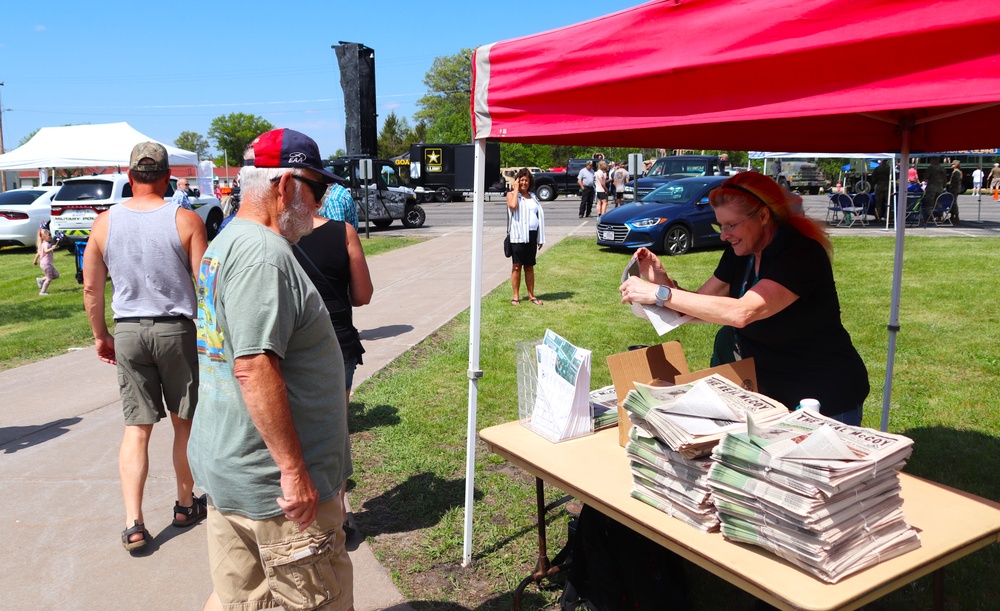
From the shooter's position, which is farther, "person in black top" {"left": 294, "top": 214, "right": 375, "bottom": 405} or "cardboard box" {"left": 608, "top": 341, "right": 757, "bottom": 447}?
"person in black top" {"left": 294, "top": 214, "right": 375, "bottom": 405}

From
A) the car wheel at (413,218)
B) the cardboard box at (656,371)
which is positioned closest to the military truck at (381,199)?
the car wheel at (413,218)

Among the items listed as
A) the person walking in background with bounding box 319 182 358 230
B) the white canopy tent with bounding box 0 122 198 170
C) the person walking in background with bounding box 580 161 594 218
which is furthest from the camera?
the person walking in background with bounding box 580 161 594 218

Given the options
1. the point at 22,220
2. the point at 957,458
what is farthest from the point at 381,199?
the point at 957,458

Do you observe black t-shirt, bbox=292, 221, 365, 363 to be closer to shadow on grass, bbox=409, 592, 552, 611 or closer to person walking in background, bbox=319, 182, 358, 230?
shadow on grass, bbox=409, 592, 552, 611

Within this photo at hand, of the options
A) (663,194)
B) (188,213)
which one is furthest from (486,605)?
(663,194)

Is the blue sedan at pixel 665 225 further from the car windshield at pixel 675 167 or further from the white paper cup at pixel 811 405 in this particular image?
the white paper cup at pixel 811 405

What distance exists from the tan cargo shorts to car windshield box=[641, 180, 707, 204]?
13.5 meters

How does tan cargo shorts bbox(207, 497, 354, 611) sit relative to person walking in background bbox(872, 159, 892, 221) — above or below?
below

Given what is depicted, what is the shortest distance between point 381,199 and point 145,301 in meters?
18.2

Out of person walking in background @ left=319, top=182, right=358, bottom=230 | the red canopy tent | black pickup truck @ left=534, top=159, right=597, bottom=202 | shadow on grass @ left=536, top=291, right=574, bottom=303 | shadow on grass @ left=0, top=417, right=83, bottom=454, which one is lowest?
shadow on grass @ left=0, top=417, right=83, bottom=454

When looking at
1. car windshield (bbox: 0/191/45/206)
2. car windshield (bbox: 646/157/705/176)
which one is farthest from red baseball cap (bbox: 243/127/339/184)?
car windshield (bbox: 646/157/705/176)

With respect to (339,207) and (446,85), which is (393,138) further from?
(339,207)

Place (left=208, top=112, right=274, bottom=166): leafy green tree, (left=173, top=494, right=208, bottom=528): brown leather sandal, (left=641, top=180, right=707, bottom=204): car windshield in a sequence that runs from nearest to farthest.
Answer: (left=173, top=494, right=208, bottom=528): brown leather sandal
(left=641, top=180, right=707, bottom=204): car windshield
(left=208, top=112, right=274, bottom=166): leafy green tree

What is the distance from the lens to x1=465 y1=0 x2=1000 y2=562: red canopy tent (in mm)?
1870
